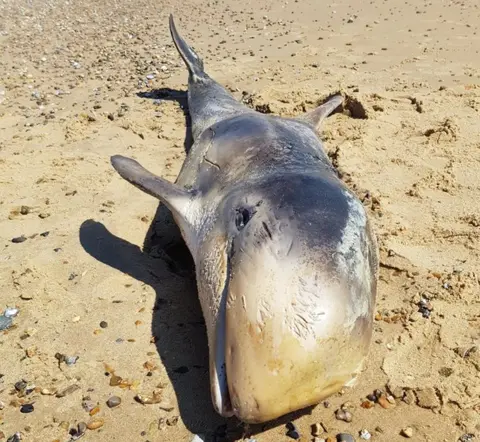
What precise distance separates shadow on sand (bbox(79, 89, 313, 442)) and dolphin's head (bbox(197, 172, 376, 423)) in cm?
31

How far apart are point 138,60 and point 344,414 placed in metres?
7.15

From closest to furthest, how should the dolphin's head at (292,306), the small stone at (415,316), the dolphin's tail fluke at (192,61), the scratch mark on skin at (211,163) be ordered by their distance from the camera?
the dolphin's head at (292,306), the small stone at (415,316), the scratch mark on skin at (211,163), the dolphin's tail fluke at (192,61)

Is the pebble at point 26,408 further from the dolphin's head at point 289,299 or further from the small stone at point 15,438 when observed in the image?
the dolphin's head at point 289,299

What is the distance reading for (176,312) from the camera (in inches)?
136

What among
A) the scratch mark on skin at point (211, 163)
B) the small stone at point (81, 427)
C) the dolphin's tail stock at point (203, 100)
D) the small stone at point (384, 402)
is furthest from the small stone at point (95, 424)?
the dolphin's tail stock at point (203, 100)

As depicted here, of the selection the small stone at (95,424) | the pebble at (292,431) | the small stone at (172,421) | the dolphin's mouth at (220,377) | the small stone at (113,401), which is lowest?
the pebble at (292,431)

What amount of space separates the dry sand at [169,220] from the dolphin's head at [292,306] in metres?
0.47

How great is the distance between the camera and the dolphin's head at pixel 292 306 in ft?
7.47

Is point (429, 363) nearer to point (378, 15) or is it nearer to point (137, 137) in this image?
point (137, 137)

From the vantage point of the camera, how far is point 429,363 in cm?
302

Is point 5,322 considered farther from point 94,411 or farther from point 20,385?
point 94,411

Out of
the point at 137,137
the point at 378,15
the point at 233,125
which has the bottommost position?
the point at 378,15

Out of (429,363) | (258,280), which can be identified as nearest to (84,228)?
(258,280)

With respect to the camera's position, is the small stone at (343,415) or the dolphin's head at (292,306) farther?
the small stone at (343,415)
